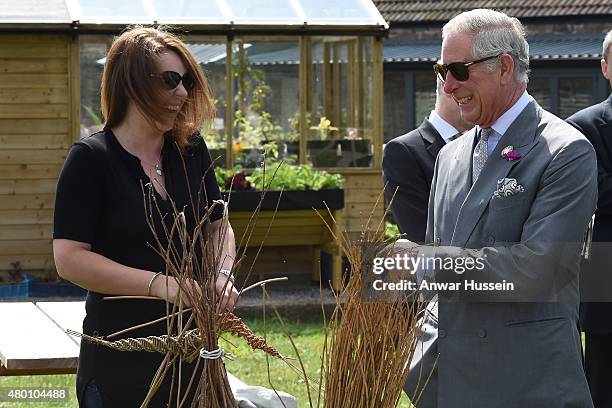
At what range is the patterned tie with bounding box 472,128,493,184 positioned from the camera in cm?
304

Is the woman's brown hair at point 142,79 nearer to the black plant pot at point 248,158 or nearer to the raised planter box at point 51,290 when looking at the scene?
the raised planter box at point 51,290

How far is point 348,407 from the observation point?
2.47 meters

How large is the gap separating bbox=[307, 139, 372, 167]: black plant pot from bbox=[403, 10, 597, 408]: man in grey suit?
8.54 meters

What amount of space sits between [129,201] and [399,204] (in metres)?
1.27

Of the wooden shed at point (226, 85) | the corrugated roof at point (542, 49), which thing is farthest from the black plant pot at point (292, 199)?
the corrugated roof at point (542, 49)

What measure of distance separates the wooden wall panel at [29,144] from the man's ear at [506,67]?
815cm

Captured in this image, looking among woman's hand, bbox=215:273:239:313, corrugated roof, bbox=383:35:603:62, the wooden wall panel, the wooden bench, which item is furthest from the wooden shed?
woman's hand, bbox=215:273:239:313

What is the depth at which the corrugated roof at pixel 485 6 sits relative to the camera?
19.5 metres

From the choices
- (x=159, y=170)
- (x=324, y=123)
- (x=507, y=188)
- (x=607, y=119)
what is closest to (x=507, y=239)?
(x=507, y=188)

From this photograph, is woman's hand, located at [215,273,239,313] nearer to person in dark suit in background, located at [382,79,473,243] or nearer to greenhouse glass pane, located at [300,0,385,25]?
person in dark suit in background, located at [382,79,473,243]

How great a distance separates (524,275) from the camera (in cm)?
277

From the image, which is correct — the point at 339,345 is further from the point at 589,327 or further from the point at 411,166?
the point at 589,327

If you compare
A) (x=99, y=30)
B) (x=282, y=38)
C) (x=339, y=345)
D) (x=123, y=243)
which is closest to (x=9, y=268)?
(x=99, y=30)

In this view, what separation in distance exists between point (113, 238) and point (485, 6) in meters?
17.7
